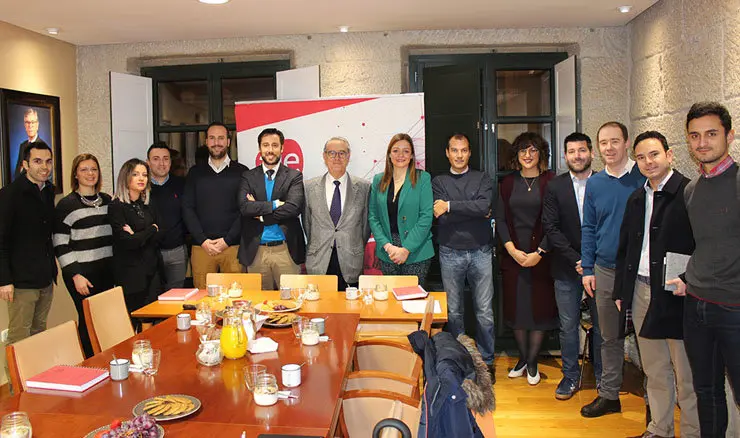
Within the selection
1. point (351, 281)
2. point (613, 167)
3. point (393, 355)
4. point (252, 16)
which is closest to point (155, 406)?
point (393, 355)

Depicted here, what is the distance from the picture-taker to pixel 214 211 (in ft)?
15.8

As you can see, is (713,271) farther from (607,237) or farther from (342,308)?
(342,308)

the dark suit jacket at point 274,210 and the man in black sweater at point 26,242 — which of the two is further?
the dark suit jacket at point 274,210

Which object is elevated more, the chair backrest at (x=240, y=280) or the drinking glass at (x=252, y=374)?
the chair backrest at (x=240, y=280)

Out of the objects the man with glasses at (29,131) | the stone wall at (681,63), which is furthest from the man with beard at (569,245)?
the man with glasses at (29,131)

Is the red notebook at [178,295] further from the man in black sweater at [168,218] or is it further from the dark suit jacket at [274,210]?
the man in black sweater at [168,218]

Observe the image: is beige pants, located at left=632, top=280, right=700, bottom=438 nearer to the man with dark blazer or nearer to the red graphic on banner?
the man with dark blazer

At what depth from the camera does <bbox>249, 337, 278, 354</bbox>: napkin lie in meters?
2.61

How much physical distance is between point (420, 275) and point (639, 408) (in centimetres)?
178

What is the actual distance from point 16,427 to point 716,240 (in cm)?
281

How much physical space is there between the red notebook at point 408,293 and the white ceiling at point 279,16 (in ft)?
7.26

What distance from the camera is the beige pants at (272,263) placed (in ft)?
15.1

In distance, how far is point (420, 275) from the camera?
4.61 m

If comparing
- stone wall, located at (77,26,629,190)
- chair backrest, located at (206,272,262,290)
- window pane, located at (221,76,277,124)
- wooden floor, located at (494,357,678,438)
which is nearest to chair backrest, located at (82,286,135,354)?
chair backrest, located at (206,272,262,290)
